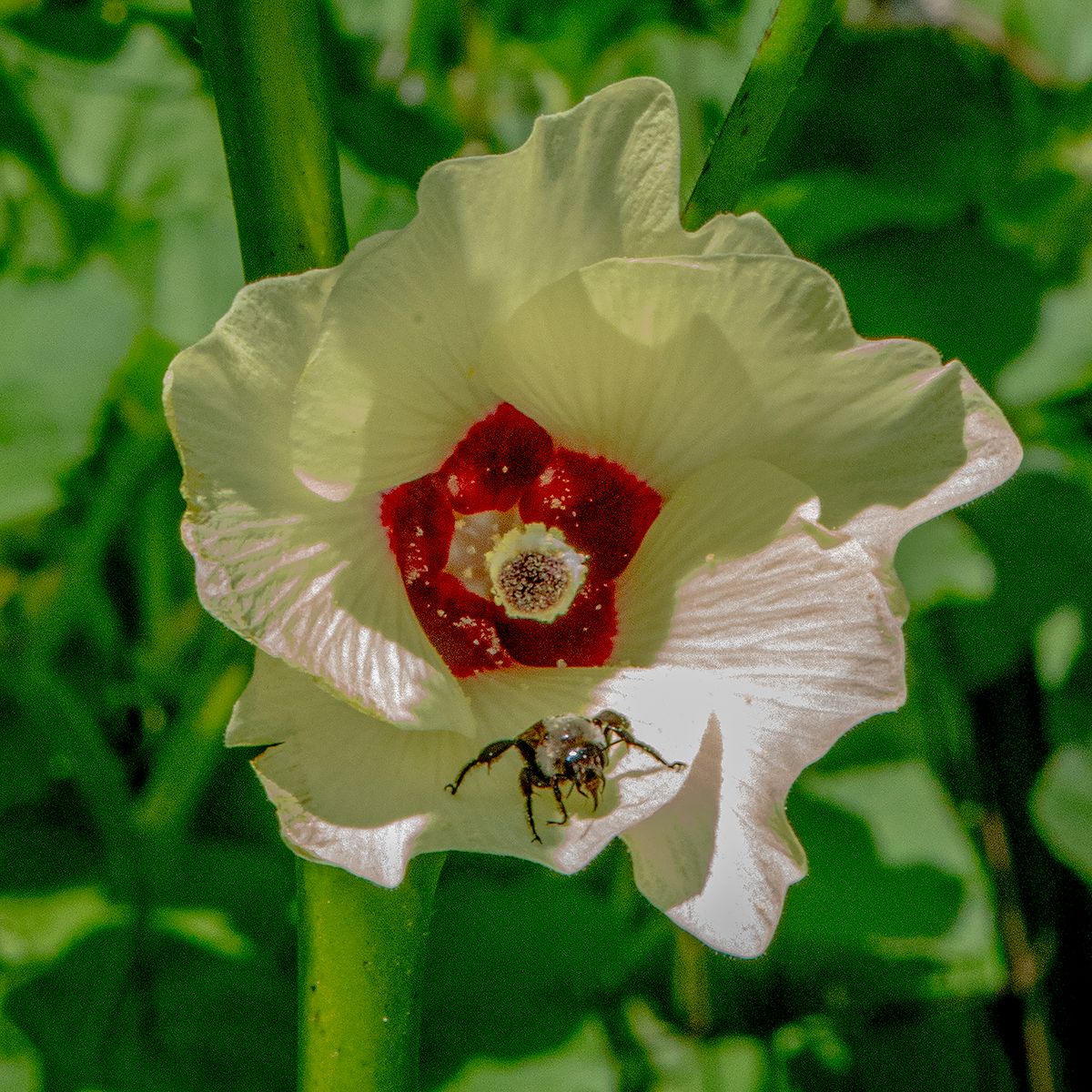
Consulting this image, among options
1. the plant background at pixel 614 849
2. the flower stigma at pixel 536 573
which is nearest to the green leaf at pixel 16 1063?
the plant background at pixel 614 849

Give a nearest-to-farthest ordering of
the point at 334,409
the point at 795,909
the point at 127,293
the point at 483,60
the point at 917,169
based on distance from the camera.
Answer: the point at 334,409 < the point at 127,293 < the point at 795,909 < the point at 483,60 < the point at 917,169

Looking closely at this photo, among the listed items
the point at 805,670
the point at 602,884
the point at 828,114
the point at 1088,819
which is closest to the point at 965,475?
the point at 805,670

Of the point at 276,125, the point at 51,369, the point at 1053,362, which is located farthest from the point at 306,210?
the point at 1053,362

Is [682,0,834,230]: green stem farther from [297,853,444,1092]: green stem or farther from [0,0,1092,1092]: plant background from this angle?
[0,0,1092,1092]: plant background

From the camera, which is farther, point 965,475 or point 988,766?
point 988,766

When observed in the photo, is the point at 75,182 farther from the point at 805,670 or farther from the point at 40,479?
the point at 805,670

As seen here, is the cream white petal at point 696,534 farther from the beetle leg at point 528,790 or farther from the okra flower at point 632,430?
the beetle leg at point 528,790
